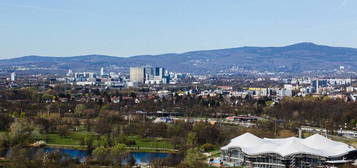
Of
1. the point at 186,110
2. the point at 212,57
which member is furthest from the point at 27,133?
the point at 212,57

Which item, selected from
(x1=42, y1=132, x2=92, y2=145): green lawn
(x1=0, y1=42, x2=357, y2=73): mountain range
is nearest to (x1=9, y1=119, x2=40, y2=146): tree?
(x1=42, y1=132, x2=92, y2=145): green lawn

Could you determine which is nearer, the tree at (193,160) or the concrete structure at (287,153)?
the tree at (193,160)

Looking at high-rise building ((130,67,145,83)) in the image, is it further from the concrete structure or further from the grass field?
the concrete structure

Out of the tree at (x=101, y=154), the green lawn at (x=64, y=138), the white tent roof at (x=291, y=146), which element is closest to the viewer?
the white tent roof at (x=291, y=146)

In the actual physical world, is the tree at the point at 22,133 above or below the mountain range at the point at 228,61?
below

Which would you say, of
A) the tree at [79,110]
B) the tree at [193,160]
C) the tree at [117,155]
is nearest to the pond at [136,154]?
the tree at [117,155]

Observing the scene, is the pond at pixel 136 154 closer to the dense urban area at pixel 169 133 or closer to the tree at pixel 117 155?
the dense urban area at pixel 169 133

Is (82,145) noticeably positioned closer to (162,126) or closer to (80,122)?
(162,126)

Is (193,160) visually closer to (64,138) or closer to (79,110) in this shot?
(64,138)
